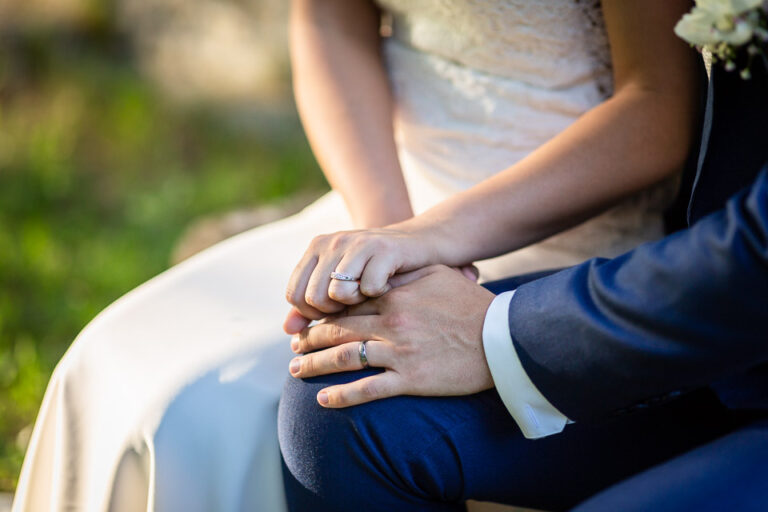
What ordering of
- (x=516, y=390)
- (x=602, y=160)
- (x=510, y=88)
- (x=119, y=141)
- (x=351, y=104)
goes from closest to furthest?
(x=516, y=390) < (x=602, y=160) < (x=510, y=88) < (x=351, y=104) < (x=119, y=141)

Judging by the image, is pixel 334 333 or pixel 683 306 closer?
pixel 683 306

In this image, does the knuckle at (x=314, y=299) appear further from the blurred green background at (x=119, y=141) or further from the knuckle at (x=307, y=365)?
the blurred green background at (x=119, y=141)

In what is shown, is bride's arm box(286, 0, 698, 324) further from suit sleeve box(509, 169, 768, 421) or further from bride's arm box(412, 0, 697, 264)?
suit sleeve box(509, 169, 768, 421)

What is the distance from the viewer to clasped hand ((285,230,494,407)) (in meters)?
0.84

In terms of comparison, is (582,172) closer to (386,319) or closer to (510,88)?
(510,88)

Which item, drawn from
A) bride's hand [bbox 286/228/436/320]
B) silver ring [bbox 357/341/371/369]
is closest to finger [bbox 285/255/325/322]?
bride's hand [bbox 286/228/436/320]

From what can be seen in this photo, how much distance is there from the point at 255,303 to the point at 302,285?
24cm

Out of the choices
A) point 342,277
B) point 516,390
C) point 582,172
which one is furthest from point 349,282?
point 582,172

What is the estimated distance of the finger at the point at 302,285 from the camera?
3.17 feet

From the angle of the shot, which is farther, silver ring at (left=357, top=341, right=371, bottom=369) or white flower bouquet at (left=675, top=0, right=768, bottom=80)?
silver ring at (left=357, top=341, right=371, bottom=369)

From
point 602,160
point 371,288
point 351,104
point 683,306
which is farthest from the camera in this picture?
point 351,104

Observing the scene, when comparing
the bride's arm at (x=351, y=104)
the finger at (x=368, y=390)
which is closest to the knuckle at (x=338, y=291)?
the finger at (x=368, y=390)

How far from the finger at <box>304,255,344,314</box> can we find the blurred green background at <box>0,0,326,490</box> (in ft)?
5.22

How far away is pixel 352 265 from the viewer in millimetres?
925
